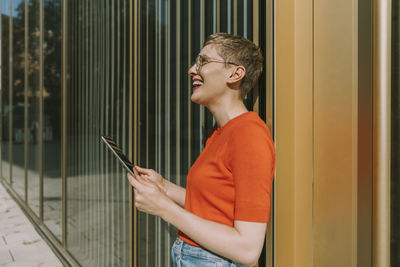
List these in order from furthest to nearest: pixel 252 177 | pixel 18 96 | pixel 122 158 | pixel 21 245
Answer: pixel 18 96 → pixel 21 245 → pixel 122 158 → pixel 252 177

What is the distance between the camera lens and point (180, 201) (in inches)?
69.2

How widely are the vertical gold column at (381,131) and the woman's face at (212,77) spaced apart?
0.54 m

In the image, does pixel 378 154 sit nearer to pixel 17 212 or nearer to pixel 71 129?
pixel 71 129

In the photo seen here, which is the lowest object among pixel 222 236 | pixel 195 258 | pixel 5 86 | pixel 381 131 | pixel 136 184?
pixel 195 258

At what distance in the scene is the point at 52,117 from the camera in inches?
202

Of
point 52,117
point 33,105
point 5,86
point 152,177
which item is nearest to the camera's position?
point 152,177

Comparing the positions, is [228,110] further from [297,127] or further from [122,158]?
[122,158]

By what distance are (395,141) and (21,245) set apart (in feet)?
16.6

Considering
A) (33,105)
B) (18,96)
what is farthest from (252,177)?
(18,96)

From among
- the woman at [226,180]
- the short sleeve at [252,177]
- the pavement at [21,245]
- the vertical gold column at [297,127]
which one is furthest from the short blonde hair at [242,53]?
the pavement at [21,245]

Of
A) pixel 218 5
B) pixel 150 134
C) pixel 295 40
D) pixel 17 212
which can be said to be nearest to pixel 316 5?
pixel 295 40

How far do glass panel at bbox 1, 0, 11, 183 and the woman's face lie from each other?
29.4 ft

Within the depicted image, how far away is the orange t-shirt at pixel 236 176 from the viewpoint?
1101 millimetres

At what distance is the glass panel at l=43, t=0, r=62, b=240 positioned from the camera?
484 centimetres
